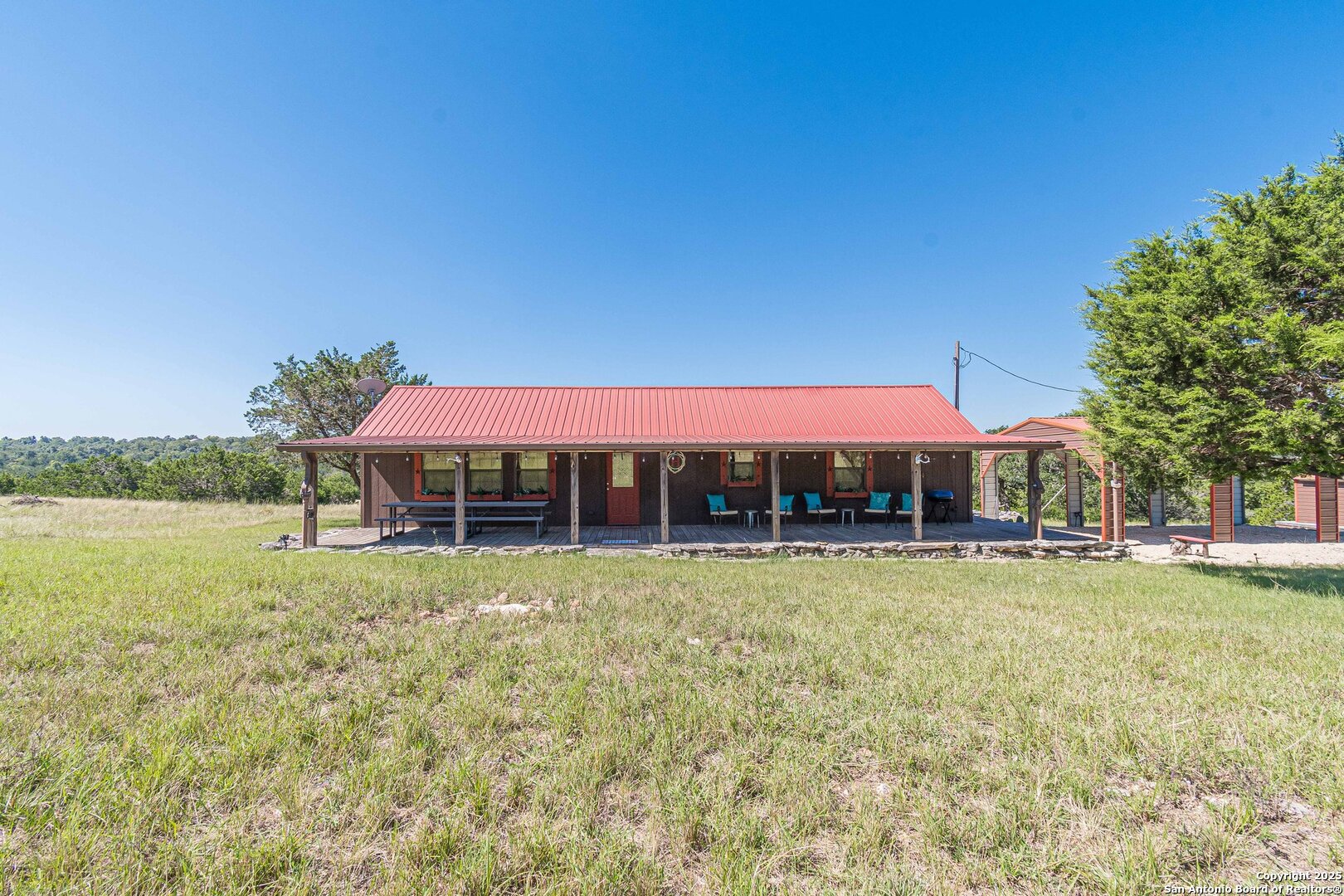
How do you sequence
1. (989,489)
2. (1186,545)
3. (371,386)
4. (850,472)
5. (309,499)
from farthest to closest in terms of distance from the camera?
(989,489) < (371,386) < (850,472) < (309,499) < (1186,545)

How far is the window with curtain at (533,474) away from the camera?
41.4 ft

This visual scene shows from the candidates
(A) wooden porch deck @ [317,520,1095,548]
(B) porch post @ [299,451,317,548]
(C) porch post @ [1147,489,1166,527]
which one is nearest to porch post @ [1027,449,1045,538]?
(A) wooden porch deck @ [317,520,1095,548]

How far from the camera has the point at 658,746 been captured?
276cm

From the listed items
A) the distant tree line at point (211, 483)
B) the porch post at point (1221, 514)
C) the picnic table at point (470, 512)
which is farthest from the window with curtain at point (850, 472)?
the distant tree line at point (211, 483)

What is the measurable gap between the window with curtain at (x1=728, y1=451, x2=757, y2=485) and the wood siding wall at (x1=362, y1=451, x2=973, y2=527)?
0.17 metres

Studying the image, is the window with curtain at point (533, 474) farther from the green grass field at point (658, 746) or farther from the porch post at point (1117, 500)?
the porch post at point (1117, 500)

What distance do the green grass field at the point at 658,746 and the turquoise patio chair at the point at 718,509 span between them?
264 inches

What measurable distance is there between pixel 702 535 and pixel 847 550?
313 centimetres

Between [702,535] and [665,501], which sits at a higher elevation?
[665,501]

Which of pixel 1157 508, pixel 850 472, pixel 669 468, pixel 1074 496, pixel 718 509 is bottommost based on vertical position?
pixel 1157 508

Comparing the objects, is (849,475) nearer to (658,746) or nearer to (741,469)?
(741,469)

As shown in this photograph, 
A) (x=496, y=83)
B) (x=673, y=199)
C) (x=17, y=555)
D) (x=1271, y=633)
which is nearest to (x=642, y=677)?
(x=1271, y=633)

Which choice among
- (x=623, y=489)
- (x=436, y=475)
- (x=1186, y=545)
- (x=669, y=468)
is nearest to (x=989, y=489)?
(x=1186, y=545)

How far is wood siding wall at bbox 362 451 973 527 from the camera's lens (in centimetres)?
1279
